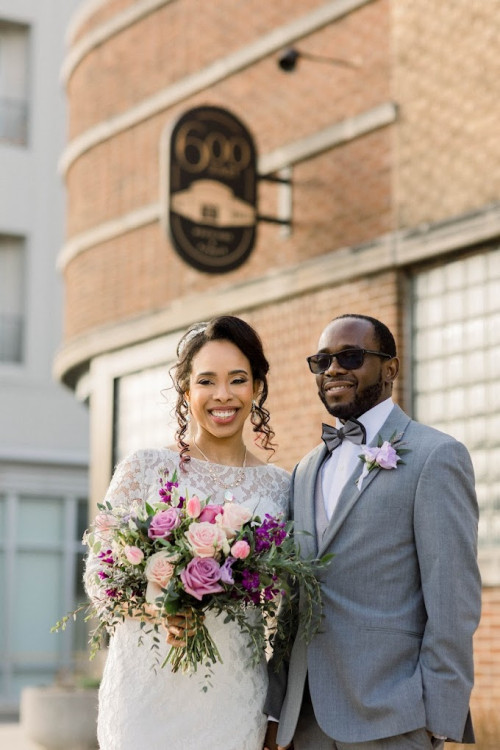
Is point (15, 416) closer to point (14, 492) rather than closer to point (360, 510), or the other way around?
point (14, 492)

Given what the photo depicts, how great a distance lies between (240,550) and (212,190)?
7977mm

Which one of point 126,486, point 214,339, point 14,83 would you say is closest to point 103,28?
point 14,83

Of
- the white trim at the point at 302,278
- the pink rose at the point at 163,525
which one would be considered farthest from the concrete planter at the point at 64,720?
the pink rose at the point at 163,525

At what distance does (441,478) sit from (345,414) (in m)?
0.41

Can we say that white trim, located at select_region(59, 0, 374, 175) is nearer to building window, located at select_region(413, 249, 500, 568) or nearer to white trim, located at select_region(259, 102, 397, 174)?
white trim, located at select_region(259, 102, 397, 174)

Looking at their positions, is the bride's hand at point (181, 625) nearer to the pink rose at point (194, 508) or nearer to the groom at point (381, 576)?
the pink rose at point (194, 508)

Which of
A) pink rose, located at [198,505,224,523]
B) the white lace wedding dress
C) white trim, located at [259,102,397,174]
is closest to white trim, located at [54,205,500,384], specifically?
white trim, located at [259,102,397,174]

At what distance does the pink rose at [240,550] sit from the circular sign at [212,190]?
7582 mm

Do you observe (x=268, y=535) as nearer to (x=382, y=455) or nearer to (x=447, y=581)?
(x=382, y=455)

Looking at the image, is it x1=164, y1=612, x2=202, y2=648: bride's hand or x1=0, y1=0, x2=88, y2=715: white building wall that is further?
x1=0, y1=0, x2=88, y2=715: white building wall

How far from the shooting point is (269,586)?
4367 mm

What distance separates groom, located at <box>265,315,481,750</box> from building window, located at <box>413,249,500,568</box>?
558cm

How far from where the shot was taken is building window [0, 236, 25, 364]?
23.3m

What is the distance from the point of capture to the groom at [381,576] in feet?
14.0
